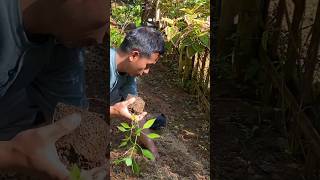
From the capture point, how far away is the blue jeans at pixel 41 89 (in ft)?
5.29

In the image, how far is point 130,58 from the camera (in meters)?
1.67

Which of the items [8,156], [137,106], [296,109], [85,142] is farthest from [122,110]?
[296,109]

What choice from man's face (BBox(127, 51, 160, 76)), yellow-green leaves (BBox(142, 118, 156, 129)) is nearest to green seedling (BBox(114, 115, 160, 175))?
yellow-green leaves (BBox(142, 118, 156, 129))

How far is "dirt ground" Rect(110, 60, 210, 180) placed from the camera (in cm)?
171

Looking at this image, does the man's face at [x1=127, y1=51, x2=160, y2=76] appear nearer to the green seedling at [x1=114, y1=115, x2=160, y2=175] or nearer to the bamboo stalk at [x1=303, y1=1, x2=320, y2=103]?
the green seedling at [x1=114, y1=115, x2=160, y2=175]

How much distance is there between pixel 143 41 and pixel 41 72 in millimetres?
319

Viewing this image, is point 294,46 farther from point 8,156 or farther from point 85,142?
point 8,156

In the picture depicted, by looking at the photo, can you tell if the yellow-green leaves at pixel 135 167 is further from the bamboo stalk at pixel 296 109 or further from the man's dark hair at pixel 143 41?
the bamboo stalk at pixel 296 109

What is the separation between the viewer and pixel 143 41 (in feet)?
5.42

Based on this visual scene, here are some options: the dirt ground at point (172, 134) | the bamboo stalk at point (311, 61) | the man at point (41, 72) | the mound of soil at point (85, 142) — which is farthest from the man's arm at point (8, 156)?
the bamboo stalk at point (311, 61)

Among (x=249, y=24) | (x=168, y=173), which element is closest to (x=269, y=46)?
(x=249, y=24)

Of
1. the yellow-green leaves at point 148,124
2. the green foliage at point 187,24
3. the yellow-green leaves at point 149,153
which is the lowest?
the yellow-green leaves at point 149,153

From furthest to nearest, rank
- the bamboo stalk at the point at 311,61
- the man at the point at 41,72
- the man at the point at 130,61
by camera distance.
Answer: the bamboo stalk at the point at 311,61 < the man at the point at 130,61 < the man at the point at 41,72

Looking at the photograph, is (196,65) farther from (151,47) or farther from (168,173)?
(168,173)
